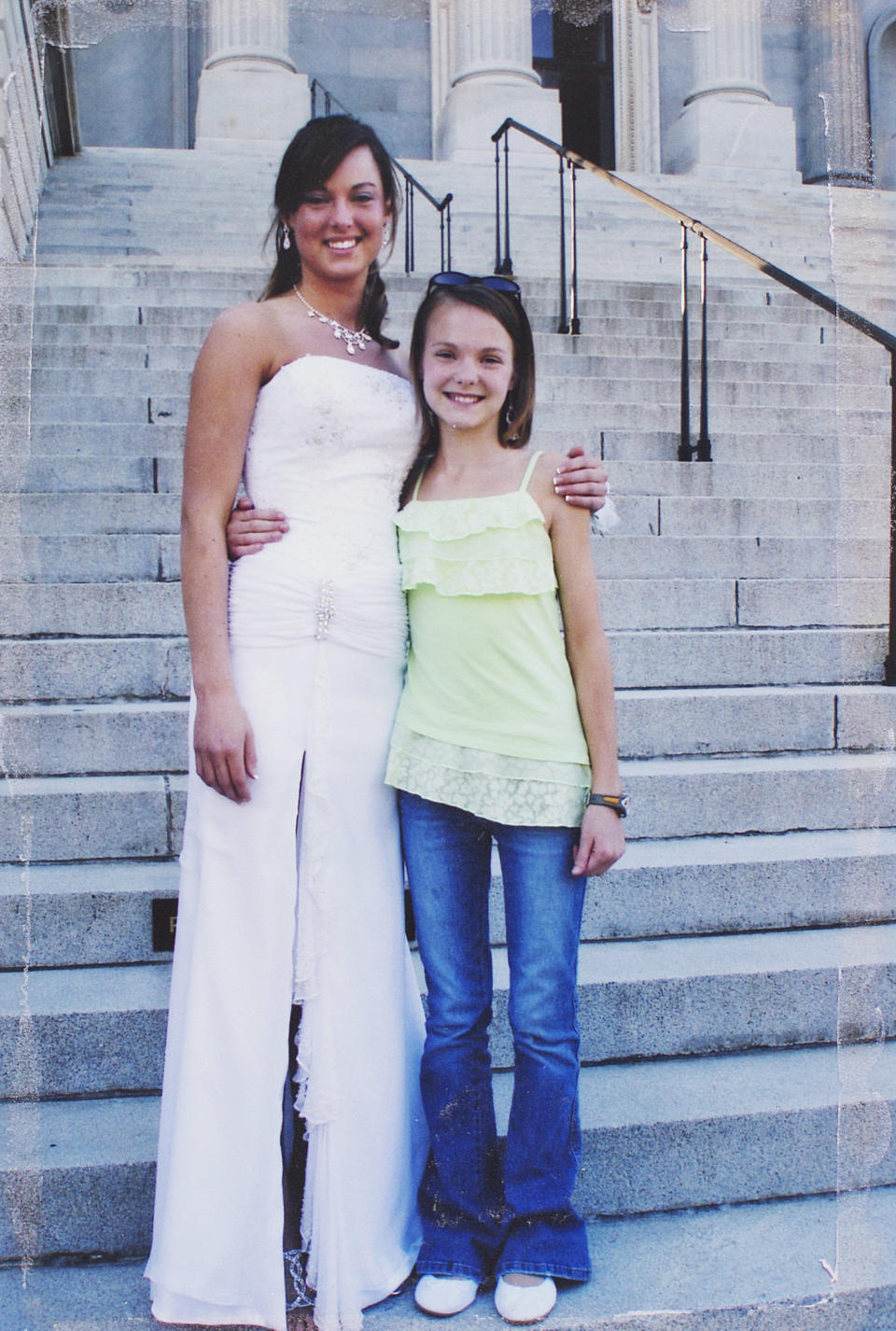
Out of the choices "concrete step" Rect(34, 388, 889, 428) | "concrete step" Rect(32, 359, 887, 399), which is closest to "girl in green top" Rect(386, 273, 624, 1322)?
"concrete step" Rect(34, 388, 889, 428)

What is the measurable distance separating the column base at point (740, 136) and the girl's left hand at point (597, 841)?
40.2ft

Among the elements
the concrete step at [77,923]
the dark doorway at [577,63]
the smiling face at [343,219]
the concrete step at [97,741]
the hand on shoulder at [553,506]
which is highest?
the dark doorway at [577,63]

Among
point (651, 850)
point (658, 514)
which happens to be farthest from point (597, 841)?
point (658, 514)

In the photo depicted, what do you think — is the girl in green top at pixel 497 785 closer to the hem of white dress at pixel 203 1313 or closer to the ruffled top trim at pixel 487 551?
the ruffled top trim at pixel 487 551

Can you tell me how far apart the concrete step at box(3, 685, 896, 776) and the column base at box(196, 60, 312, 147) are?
9.78 meters

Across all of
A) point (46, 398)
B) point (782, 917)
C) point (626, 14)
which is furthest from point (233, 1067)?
point (626, 14)

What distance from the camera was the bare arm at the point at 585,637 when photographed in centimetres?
212

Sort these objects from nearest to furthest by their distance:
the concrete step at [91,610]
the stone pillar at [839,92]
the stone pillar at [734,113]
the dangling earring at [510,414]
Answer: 1. the dangling earring at [510,414]
2. the concrete step at [91,610]
3. the stone pillar at [734,113]
4. the stone pillar at [839,92]

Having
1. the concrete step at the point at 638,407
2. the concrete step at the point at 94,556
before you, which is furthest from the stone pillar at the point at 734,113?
the concrete step at the point at 94,556

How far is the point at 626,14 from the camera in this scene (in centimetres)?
1474

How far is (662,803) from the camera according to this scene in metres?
3.51

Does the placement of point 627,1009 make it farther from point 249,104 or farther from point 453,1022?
point 249,104

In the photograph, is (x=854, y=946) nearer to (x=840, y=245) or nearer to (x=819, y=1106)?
(x=819, y=1106)

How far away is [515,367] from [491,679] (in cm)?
61
